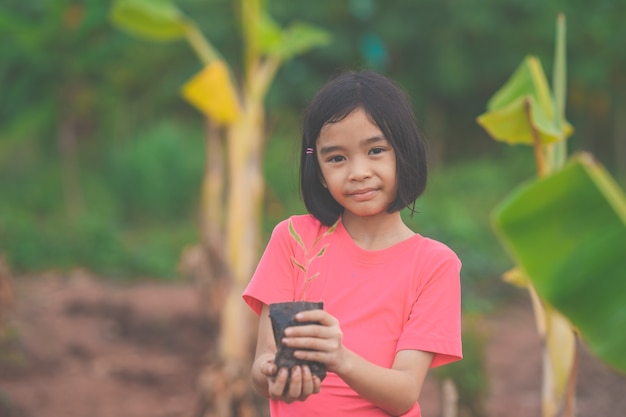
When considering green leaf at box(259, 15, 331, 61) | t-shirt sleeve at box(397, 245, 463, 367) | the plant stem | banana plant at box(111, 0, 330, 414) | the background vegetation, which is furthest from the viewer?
the background vegetation

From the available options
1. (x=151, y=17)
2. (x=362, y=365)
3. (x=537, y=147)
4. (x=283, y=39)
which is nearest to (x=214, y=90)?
(x=151, y=17)

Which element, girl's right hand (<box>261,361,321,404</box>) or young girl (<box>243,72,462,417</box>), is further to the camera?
young girl (<box>243,72,462,417</box>)

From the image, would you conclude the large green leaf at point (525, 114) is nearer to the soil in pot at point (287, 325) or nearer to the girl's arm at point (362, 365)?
the girl's arm at point (362, 365)

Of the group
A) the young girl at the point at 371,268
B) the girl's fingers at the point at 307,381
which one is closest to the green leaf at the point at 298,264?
the young girl at the point at 371,268

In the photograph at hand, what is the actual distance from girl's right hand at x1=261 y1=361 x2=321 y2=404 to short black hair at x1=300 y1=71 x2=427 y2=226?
347mm

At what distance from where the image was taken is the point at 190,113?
1469 cm

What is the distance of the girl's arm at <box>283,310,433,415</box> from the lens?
1332 millimetres

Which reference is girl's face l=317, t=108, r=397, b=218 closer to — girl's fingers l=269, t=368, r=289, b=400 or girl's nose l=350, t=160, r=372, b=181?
girl's nose l=350, t=160, r=372, b=181

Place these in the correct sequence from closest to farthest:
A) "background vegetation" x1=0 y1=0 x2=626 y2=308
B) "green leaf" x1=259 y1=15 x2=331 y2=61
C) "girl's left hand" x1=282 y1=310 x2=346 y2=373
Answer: "girl's left hand" x1=282 y1=310 x2=346 y2=373, "green leaf" x1=259 y1=15 x2=331 y2=61, "background vegetation" x1=0 y1=0 x2=626 y2=308

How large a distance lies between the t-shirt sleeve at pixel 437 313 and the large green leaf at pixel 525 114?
1022 millimetres

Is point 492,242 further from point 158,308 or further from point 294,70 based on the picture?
point 294,70

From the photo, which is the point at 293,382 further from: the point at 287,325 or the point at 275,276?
the point at 275,276

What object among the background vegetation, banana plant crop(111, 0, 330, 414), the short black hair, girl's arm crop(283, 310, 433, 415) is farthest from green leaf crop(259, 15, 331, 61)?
girl's arm crop(283, 310, 433, 415)

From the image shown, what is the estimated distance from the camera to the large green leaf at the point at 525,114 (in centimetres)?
248
